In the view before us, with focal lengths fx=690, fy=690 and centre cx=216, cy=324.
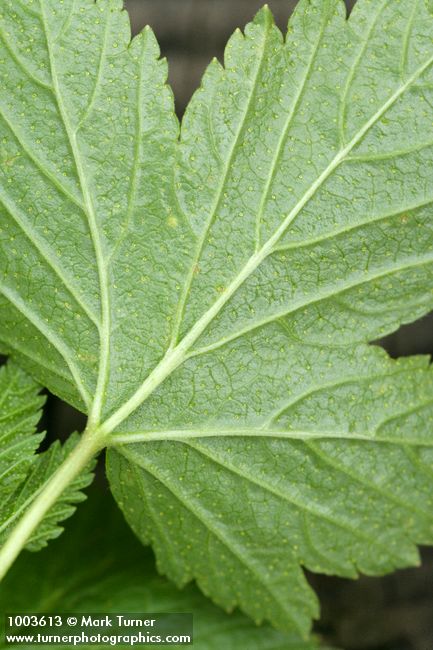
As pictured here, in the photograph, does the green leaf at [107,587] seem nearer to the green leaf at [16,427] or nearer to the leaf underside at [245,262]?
the leaf underside at [245,262]

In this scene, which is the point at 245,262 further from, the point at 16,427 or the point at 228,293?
the point at 16,427

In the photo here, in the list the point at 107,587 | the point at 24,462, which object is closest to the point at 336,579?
the point at 107,587

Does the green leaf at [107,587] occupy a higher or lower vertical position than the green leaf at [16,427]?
lower

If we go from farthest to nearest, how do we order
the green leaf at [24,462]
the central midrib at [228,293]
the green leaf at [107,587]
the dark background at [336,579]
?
1. the dark background at [336,579]
2. the green leaf at [107,587]
3. the green leaf at [24,462]
4. the central midrib at [228,293]

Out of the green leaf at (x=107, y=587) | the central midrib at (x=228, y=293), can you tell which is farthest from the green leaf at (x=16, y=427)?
the green leaf at (x=107, y=587)

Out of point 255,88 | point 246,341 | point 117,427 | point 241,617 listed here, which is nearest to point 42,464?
point 117,427

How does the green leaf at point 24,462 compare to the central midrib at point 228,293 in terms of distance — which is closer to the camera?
the central midrib at point 228,293

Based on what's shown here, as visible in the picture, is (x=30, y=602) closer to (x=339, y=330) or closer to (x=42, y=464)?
(x=42, y=464)

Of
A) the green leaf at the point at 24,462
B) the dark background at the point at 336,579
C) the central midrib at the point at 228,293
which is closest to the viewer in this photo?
the central midrib at the point at 228,293
